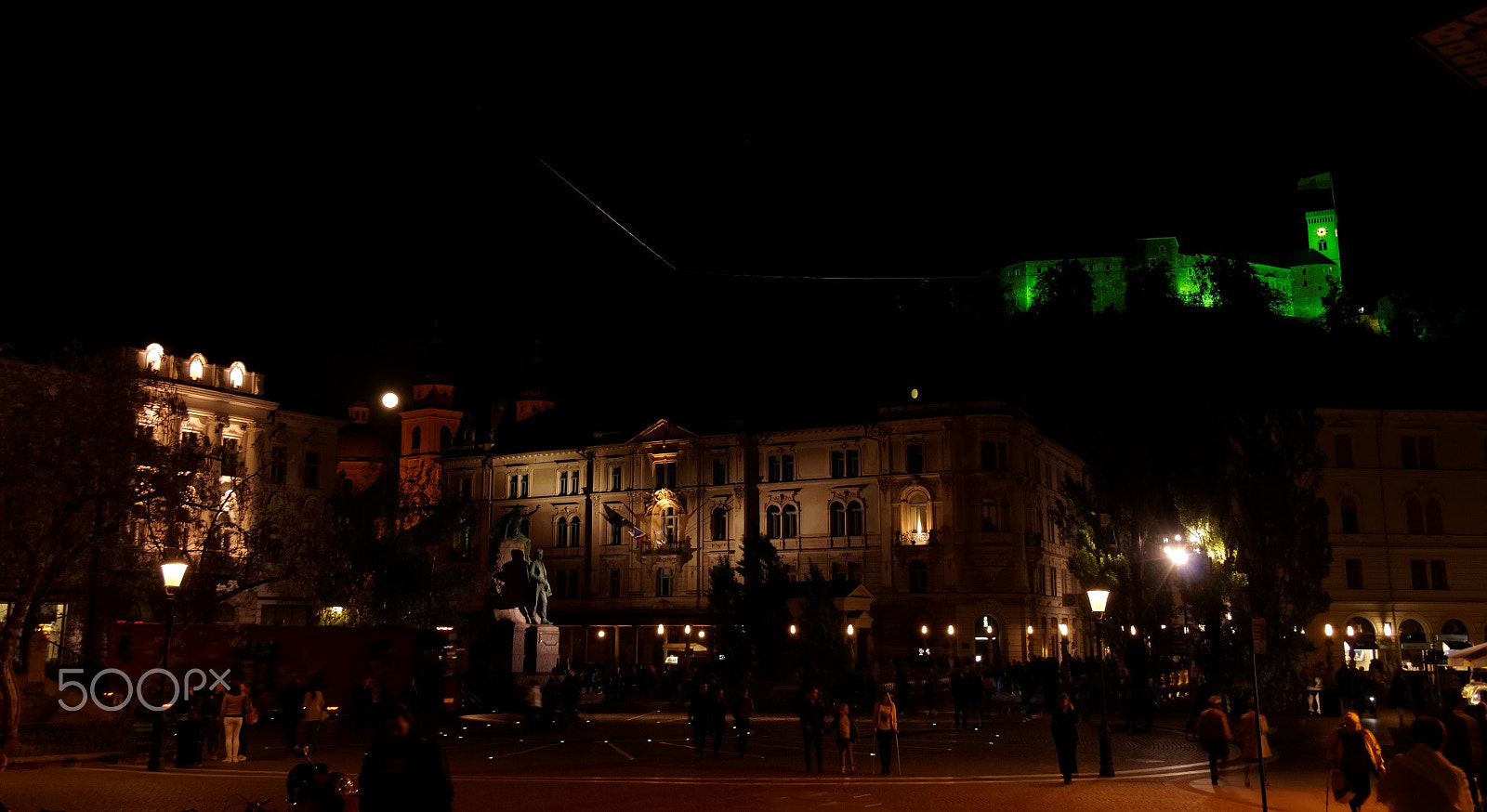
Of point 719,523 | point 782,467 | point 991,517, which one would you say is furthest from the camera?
point 719,523

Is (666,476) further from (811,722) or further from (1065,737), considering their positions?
(1065,737)

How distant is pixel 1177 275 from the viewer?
111 metres

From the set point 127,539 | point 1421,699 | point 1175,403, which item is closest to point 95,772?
point 127,539

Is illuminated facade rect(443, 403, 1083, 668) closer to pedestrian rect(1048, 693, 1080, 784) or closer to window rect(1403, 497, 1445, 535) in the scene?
window rect(1403, 497, 1445, 535)

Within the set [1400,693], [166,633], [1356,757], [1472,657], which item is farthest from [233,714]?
[1400,693]

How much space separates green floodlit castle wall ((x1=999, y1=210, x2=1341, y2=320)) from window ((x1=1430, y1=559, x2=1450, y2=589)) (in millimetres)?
48722

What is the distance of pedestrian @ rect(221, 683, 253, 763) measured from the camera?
2027 cm

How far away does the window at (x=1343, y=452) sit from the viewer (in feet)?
194

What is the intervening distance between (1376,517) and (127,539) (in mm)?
54981

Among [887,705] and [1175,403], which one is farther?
[1175,403]

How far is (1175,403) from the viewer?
39562mm

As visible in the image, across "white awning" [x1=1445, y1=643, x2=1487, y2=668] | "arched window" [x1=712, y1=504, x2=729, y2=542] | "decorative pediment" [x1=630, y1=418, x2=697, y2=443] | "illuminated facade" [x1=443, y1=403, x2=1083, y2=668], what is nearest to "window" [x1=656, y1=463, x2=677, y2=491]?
"illuminated facade" [x1=443, y1=403, x2=1083, y2=668]

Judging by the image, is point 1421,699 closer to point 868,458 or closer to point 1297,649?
point 1297,649

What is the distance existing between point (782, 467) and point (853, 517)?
5.06 metres
